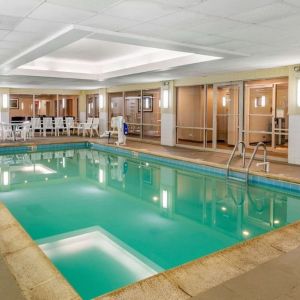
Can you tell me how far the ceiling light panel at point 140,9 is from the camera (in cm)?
339

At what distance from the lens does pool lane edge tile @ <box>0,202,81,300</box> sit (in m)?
2.37

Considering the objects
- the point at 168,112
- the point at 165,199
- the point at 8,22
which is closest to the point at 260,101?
the point at 168,112

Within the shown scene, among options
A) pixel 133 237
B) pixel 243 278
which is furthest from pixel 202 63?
pixel 243 278

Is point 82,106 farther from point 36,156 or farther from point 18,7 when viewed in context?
point 18,7

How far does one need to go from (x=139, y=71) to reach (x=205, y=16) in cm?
516

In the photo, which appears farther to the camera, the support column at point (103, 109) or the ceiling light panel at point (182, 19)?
the support column at point (103, 109)

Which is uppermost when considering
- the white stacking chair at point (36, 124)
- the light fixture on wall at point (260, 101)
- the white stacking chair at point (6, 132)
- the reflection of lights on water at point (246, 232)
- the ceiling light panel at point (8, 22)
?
the ceiling light panel at point (8, 22)

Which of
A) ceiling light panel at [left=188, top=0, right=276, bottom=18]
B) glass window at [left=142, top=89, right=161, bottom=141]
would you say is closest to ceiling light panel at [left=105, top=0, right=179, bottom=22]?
ceiling light panel at [left=188, top=0, right=276, bottom=18]

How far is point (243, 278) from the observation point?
2.58m

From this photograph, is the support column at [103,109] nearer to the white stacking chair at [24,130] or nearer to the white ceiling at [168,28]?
the white stacking chair at [24,130]

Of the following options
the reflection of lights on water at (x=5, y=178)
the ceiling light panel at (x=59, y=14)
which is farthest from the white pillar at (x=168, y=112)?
the ceiling light panel at (x=59, y=14)

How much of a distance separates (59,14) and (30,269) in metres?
2.69

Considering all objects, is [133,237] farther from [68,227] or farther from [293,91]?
[293,91]

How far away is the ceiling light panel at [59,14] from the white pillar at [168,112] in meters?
7.58
